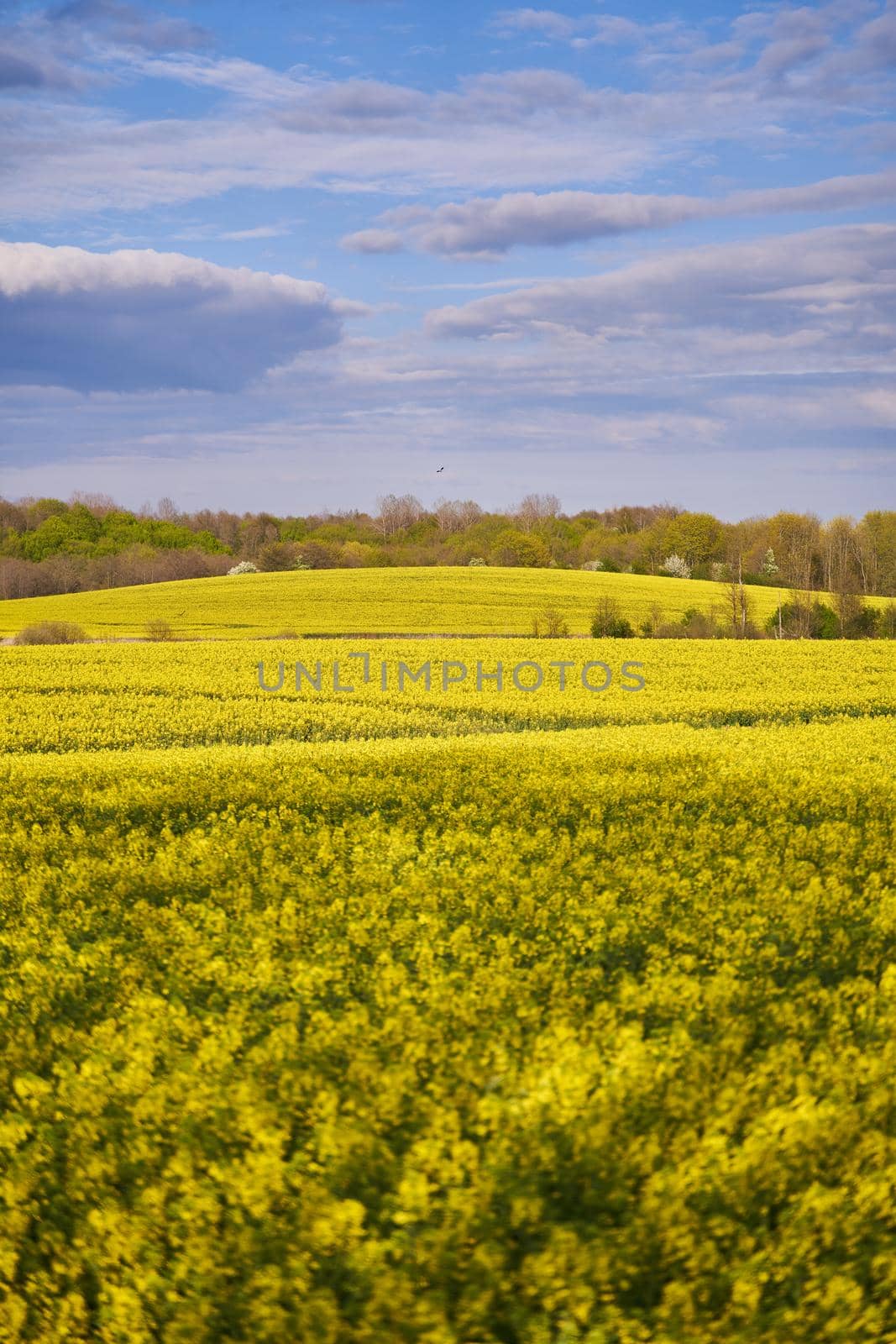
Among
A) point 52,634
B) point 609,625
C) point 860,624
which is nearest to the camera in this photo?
point 52,634

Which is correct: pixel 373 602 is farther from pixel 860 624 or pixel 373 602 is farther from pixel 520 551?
pixel 520 551

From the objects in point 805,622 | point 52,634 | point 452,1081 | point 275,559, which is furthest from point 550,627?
point 275,559

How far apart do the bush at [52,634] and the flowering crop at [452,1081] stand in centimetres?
4174

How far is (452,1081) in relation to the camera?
4.53m

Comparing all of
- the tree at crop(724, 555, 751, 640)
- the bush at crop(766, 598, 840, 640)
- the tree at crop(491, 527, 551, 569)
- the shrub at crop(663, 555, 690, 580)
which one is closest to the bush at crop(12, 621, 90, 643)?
the tree at crop(724, 555, 751, 640)

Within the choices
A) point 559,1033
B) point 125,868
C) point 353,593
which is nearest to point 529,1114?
point 559,1033

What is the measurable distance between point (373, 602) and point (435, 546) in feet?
134

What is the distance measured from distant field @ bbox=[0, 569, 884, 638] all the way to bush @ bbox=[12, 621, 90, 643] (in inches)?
299

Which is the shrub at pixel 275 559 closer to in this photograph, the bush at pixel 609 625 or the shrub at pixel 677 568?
the shrub at pixel 677 568

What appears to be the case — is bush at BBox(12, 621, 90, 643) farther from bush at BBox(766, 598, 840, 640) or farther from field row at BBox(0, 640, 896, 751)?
bush at BBox(766, 598, 840, 640)

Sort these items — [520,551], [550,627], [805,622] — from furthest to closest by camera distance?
[520,551], [805,622], [550,627]

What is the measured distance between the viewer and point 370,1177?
413 centimetres

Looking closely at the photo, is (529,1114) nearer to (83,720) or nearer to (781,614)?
(83,720)

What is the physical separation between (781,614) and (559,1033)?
6000 cm
